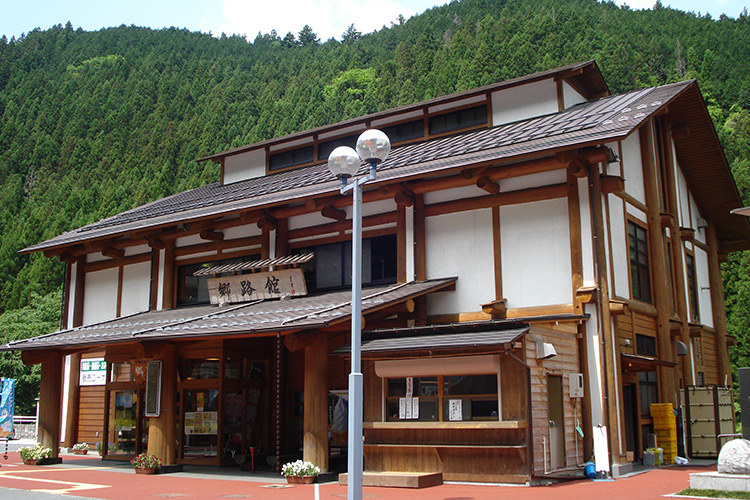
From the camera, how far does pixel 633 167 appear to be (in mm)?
17344

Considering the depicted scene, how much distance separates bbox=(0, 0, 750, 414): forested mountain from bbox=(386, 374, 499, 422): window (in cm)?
3043

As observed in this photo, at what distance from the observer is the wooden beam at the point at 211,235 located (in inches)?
758

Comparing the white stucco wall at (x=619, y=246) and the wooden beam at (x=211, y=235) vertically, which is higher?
the wooden beam at (x=211, y=235)

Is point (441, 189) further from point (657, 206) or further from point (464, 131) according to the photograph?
point (657, 206)

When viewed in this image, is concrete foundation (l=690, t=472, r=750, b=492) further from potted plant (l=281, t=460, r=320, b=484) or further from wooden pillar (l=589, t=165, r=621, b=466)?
potted plant (l=281, t=460, r=320, b=484)

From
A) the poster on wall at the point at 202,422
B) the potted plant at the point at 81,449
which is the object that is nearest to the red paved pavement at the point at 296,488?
the poster on wall at the point at 202,422

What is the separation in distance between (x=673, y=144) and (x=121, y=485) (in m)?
16.5

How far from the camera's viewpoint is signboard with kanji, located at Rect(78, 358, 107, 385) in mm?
21703

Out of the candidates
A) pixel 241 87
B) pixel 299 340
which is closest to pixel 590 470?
pixel 299 340

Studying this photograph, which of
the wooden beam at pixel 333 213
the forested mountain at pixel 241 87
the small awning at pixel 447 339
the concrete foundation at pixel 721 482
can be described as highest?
the forested mountain at pixel 241 87

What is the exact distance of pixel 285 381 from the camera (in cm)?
1808

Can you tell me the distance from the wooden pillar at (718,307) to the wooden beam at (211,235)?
15.0 m

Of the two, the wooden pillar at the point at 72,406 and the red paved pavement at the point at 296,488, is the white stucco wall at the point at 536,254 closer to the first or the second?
the red paved pavement at the point at 296,488

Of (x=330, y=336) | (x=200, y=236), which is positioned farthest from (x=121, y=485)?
(x=200, y=236)
